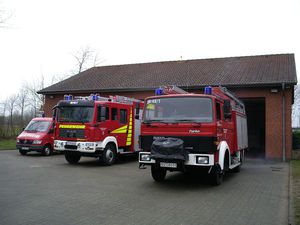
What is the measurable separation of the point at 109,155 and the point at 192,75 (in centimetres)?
1045

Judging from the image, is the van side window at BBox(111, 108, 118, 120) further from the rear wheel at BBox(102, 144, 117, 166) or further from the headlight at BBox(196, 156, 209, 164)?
the headlight at BBox(196, 156, 209, 164)

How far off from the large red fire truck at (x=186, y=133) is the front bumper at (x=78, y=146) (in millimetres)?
3853

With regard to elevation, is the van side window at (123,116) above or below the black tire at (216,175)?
above

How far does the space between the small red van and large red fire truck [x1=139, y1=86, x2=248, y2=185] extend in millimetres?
9256

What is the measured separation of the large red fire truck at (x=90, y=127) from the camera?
13.0 m

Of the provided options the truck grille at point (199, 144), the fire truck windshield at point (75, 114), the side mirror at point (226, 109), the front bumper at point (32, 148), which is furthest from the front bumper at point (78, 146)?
the side mirror at point (226, 109)

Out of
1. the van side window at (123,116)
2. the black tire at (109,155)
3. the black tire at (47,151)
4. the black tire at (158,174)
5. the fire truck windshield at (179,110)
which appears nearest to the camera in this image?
the fire truck windshield at (179,110)

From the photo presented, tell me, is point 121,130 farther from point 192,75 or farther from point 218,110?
point 192,75

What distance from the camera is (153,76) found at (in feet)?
77.7

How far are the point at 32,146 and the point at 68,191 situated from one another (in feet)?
31.2

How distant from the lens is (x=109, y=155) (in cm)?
1391

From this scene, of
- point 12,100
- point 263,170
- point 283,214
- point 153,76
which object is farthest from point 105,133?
point 12,100

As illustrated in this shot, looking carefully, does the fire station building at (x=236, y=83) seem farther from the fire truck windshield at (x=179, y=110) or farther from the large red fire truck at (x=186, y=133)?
the fire truck windshield at (x=179, y=110)

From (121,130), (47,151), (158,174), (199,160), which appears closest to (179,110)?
(199,160)
